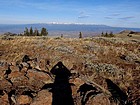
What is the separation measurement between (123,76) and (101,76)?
165 cm

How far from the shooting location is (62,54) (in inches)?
1007

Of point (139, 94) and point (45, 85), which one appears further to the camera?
point (45, 85)

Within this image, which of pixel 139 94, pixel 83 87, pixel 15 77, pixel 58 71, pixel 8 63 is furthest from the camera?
pixel 8 63

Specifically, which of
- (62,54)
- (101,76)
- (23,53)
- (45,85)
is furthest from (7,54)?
(101,76)

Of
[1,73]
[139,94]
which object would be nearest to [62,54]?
[1,73]

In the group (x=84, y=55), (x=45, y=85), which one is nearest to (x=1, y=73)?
(x=45, y=85)

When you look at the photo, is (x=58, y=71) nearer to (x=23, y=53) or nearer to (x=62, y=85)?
(x=62, y=85)

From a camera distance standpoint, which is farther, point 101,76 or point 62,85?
A: point 101,76

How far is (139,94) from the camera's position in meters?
14.8

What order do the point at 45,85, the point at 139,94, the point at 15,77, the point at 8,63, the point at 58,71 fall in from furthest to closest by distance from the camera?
the point at 8,63, the point at 58,71, the point at 15,77, the point at 45,85, the point at 139,94

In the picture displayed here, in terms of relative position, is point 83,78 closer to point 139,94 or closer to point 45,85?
point 45,85

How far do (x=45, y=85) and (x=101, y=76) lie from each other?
14.3 ft

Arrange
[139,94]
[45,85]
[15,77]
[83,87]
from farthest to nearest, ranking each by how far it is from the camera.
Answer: [15,77] < [45,85] < [83,87] < [139,94]

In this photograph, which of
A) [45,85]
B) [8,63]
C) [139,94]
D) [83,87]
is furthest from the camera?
[8,63]
